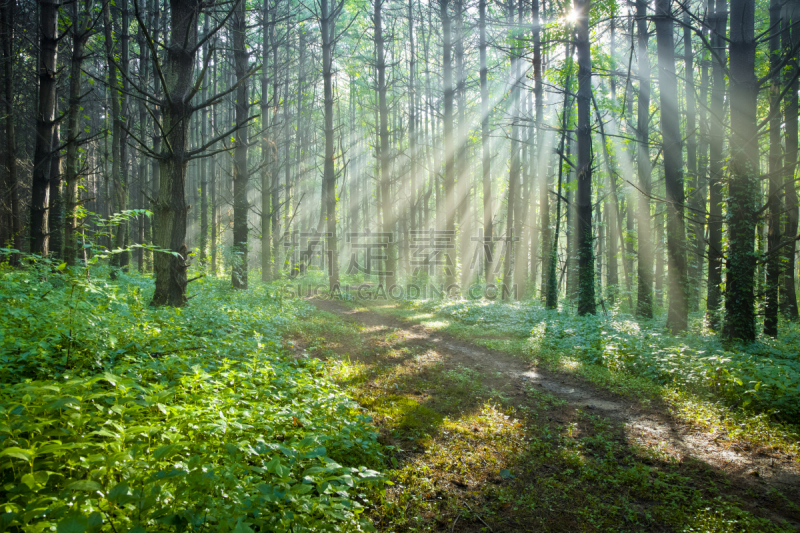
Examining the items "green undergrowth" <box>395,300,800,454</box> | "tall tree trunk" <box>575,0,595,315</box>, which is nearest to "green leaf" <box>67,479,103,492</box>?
"green undergrowth" <box>395,300,800,454</box>

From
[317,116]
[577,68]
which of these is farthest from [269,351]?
[317,116]

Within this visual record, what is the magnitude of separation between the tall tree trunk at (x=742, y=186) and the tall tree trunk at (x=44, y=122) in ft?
47.4

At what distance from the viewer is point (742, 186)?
7.43 meters

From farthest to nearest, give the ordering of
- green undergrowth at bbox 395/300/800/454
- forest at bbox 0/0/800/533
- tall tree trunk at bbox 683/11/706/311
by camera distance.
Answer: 1. tall tree trunk at bbox 683/11/706/311
2. green undergrowth at bbox 395/300/800/454
3. forest at bbox 0/0/800/533

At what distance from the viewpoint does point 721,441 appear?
4441 millimetres

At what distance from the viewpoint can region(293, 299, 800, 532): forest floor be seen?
3090mm

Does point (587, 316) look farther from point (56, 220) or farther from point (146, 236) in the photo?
point (146, 236)

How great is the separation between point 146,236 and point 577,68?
76.1 ft

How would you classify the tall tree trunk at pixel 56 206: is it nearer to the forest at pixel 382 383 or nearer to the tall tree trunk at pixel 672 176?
the forest at pixel 382 383

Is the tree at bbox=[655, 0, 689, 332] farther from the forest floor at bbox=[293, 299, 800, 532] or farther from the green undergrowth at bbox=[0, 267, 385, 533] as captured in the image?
the green undergrowth at bbox=[0, 267, 385, 533]

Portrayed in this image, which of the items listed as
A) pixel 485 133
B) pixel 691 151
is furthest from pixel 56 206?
pixel 691 151

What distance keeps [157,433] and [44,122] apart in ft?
33.1

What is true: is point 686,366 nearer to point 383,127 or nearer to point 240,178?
point 240,178

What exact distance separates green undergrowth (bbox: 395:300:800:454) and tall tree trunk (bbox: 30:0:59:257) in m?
10.8
